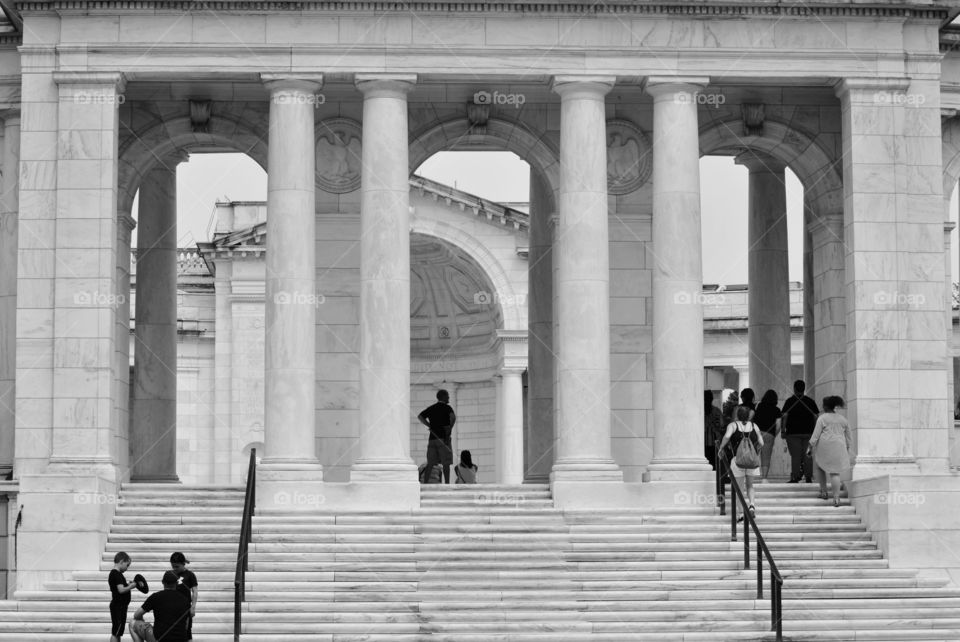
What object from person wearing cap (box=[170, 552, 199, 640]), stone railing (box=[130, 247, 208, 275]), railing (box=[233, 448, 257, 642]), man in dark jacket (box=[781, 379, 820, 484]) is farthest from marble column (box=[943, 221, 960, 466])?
stone railing (box=[130, 247, 208, 275])

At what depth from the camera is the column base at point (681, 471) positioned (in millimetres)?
40219

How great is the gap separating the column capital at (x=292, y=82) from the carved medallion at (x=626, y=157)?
7508mm

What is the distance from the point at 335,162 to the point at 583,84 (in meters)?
6.45

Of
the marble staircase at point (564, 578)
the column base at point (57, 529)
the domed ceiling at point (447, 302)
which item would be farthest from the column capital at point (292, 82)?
the domed ceiling at point (447, 302)

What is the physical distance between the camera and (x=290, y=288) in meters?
40.4

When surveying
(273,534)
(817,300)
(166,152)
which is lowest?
(273,534)

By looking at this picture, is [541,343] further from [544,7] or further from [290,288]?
[544,7]

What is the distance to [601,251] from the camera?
40969 mm

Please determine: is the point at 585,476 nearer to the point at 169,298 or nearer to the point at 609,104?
the point at 609,104

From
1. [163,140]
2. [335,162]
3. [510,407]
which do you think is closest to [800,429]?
[335,162]

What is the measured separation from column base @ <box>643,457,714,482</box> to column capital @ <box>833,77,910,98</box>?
8724 mm

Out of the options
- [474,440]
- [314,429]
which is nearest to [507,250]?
[474,440]

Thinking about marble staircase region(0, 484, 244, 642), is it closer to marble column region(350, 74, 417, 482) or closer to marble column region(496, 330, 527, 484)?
marble column region(350, 74, 417, 482)

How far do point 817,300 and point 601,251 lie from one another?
811 cm
